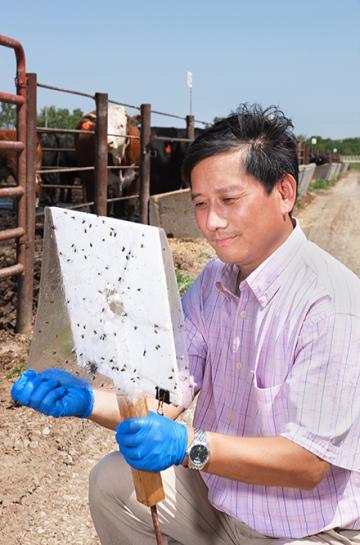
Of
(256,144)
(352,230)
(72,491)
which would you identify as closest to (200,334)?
(256,144)

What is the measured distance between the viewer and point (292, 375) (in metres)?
1.56

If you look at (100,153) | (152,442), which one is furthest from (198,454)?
(100,153)

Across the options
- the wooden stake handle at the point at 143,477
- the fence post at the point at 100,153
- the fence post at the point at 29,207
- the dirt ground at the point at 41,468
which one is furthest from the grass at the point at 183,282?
the wooden stake handle at the point at 143,477

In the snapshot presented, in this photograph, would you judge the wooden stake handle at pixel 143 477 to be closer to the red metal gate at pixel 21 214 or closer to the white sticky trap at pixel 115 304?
the white sticky trap at pixel 115 304

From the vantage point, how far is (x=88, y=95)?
6059 millimetres

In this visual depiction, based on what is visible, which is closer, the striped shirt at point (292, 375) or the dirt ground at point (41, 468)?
the striped shirt at point (292, 375)

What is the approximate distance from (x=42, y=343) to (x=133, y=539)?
601mm

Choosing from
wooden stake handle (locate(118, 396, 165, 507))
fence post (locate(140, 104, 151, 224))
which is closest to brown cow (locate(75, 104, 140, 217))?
fence post (locate(140, 104, 151, 224))

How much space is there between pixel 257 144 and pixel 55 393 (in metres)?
0.75

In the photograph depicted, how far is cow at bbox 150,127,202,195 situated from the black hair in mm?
9610

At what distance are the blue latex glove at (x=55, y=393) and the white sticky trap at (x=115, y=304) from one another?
4 centimetres

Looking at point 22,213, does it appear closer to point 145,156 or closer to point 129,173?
point 145,156

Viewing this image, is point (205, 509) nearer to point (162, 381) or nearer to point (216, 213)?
point (162, 381)

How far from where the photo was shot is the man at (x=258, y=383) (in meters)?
1.51
